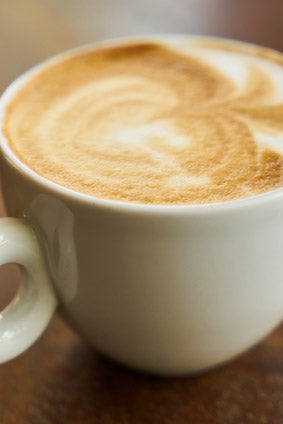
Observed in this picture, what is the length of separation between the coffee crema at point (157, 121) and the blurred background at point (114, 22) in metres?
0.37

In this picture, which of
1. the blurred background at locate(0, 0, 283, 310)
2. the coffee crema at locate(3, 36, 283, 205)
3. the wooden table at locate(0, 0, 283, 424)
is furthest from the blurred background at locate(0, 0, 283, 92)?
the wooden table at locate(0, 0, 283, 424)

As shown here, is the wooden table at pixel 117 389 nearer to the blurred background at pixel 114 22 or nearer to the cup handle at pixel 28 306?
the cup handle at pixel 28 306

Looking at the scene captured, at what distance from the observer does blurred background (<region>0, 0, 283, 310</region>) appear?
116 cm

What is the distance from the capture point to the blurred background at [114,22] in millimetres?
1156

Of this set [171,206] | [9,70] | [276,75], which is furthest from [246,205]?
[9,70]

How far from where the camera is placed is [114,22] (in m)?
1.21

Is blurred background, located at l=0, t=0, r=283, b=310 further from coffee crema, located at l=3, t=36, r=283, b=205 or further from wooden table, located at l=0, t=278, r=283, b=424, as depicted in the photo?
wooden table, located at l=0, t=278, r=283, b=424

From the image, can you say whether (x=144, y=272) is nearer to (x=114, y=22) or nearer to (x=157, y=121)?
(x=157, y=121)

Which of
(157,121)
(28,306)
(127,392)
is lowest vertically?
(127,392)

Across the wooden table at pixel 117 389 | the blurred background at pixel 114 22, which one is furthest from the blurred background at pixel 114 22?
the wooden table at pixel 117 389

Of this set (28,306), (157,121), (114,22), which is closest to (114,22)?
(114,22)

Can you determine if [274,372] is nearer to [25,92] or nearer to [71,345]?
[71,345]

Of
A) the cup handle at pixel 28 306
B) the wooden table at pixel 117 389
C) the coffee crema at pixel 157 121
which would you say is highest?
the coffee crema at pixel 157 121

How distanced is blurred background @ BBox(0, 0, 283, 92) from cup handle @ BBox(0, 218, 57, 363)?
58 cm
